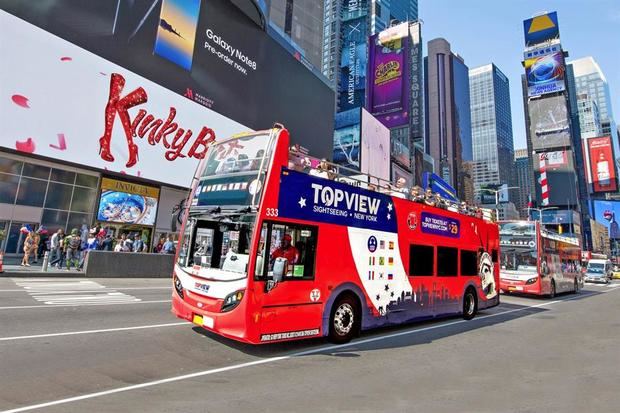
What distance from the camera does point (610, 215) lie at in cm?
11862

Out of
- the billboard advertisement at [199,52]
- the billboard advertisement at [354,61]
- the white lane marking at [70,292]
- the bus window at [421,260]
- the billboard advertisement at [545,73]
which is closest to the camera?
the bus window at [421,260]

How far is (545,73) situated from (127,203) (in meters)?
119

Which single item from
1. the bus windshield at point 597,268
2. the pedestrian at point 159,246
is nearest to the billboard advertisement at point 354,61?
the bus windshield at point 597,268

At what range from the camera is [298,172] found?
22.8 ft

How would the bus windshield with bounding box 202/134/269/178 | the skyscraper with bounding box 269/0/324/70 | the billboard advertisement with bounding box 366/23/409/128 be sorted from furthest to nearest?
the billboard advertisement with bounding box 366/23/409/128 < the skyscraper with bounding box 269/0/324/70 < the bus windshield with bounding box 202/134/269/178

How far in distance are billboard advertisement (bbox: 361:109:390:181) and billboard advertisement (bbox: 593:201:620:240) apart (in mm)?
99062

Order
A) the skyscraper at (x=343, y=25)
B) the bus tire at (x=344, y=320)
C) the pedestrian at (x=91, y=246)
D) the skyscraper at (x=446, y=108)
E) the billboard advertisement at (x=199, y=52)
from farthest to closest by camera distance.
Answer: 1. the skyscraper at (x=446, y=108)
2. the skyscraper at (x=343, y=25)
3. the billboard advertisement at (x=199, y=52)
4. the pedestrian at (x=91, y=246)
5. the bus tire at (x=344, y=320)

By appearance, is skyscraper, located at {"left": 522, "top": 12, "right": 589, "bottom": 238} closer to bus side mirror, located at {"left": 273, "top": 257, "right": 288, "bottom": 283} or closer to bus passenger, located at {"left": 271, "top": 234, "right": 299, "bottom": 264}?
bus passenger, located at {"left": 271, "top": 234, "right": 299, "bottom": 264}

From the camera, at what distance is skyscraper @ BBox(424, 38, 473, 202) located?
18375 centimetres

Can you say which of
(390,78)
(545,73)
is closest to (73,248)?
(390,78)

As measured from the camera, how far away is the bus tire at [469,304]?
1143cm

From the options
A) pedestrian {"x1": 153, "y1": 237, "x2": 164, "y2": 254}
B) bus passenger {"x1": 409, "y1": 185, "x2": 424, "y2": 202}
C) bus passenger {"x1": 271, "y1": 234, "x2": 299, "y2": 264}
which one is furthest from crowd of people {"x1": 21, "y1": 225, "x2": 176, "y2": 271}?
bus passenger {"x1": 409, "y1": 185, "x2": 424, "y2": 202}

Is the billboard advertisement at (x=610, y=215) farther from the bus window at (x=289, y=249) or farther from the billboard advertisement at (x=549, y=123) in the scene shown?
the bus window at (x=289, y=249)

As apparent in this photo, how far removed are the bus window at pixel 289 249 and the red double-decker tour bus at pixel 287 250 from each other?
0.02 meters
